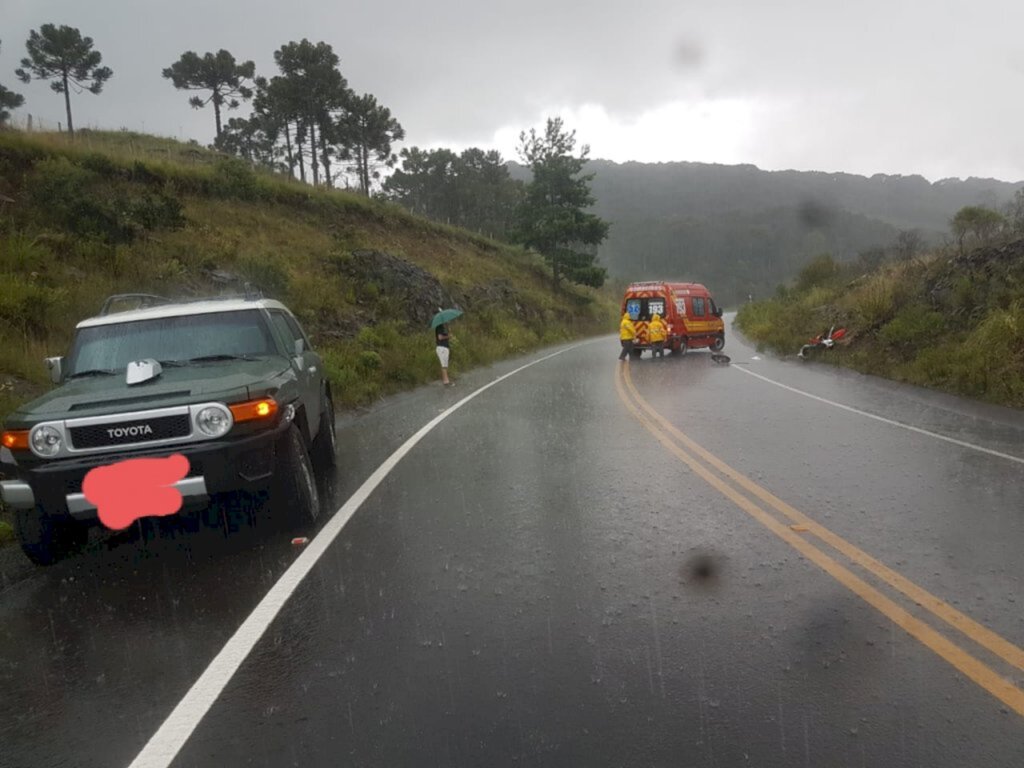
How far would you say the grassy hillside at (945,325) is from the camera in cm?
1395

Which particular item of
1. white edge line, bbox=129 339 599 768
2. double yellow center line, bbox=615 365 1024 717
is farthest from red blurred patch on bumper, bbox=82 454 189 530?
double yellow center line, bbox=615 365 1024 717

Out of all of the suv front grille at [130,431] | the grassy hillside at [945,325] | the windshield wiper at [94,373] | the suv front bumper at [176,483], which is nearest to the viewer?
the suv front bumper at [176,483]

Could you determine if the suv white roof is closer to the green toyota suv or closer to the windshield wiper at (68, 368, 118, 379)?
the green toyota suv

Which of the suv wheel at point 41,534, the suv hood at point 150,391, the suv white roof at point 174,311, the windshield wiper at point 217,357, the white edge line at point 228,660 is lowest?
the white edge line at point 228,660

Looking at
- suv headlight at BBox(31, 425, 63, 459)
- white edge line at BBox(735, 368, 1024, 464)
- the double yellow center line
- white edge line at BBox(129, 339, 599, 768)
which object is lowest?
white edge line at BBox(735, 368, 1024, 464)

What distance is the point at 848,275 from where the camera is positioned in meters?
36.2

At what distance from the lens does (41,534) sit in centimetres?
540

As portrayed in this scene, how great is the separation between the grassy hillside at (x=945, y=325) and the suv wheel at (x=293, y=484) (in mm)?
11512

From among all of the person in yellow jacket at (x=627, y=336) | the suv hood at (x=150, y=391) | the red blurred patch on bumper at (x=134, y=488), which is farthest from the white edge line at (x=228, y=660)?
the person in yellow jacket at (x=627, y=336)

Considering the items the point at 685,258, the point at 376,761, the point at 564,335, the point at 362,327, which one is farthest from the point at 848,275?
the point at 685,258

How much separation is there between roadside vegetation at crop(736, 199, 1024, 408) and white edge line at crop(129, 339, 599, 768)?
11.5 metres

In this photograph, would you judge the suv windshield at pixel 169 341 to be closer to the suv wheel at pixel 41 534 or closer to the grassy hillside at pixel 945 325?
the suv wheel at pixel 41 534

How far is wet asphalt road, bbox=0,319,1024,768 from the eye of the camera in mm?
3094

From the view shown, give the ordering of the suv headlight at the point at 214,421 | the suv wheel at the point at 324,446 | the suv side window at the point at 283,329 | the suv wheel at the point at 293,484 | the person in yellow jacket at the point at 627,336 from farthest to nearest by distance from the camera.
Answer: the person in yellow jacket at the point at 627,336 < the suv wheel at the point at 324,446 < the suv side window at the point at 283,329 < the suv wheel at the point at 293,484 < the suv headlight at the point at 214,421
